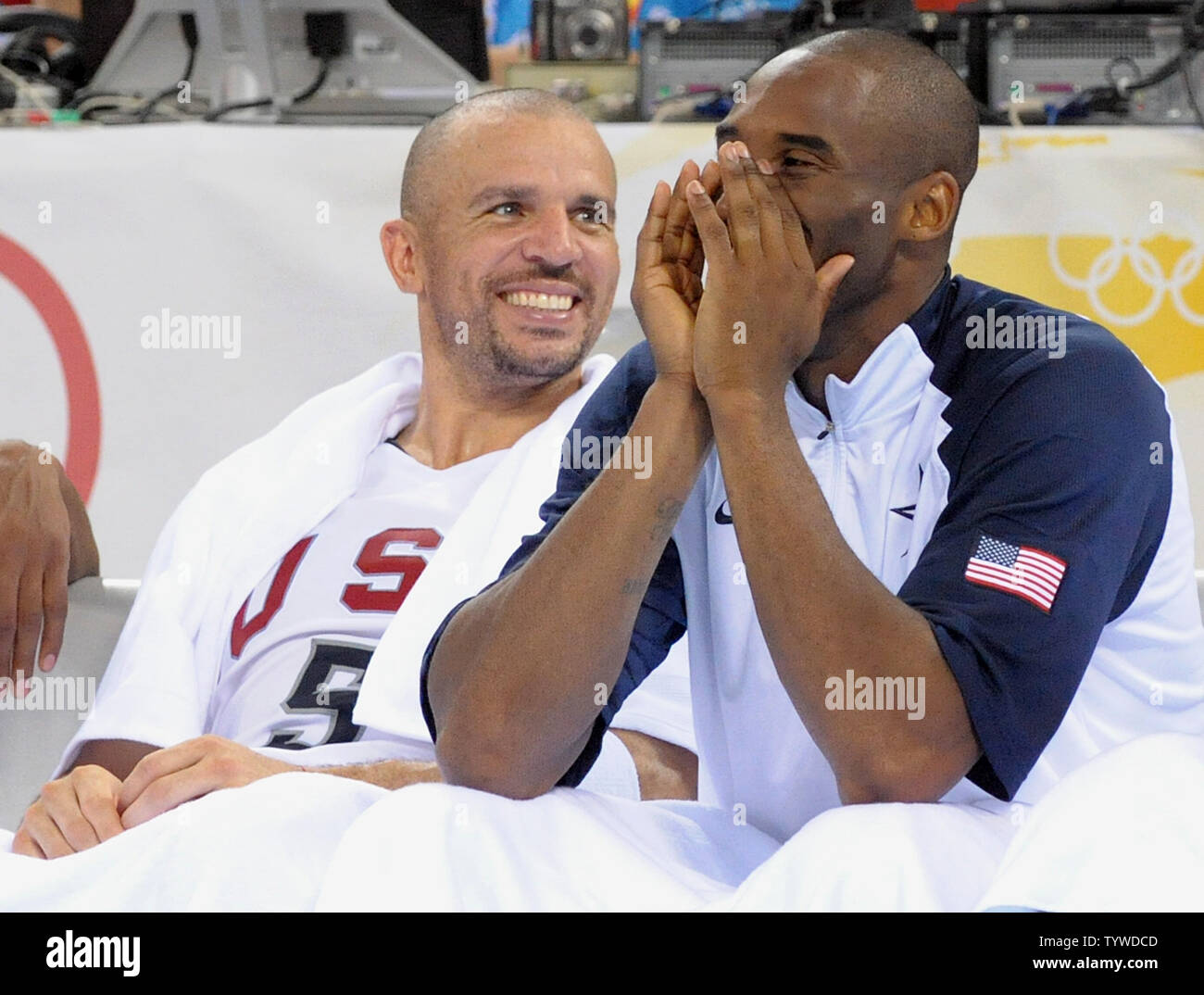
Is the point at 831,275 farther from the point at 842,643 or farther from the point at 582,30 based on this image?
the point at 582,30

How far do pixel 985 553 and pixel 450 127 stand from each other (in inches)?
47.8

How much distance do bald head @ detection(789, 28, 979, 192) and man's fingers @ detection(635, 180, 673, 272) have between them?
146mm

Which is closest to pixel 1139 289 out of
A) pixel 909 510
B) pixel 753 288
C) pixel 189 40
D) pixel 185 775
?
pixel 909 510

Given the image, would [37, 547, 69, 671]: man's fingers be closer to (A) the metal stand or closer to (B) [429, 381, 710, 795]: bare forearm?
(B) [429, 381, 710, 795]: bare forearm

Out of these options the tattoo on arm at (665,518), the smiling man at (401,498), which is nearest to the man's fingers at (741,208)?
the tattoo on arm at (665,518)

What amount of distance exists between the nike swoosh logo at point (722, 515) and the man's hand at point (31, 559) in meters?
0.83

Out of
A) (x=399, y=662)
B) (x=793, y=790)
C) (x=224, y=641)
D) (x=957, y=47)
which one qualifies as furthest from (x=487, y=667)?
(x=957, y=47)

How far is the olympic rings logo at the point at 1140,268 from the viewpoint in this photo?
2.26 m

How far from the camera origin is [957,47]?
2.43 meters

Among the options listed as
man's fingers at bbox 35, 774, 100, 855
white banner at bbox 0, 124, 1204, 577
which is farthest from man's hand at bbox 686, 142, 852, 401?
white banner at bbox 0, 124, 1204, 577

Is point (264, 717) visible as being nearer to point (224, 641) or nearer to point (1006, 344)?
point (224, 641)

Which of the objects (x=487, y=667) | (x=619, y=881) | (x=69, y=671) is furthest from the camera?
(x=69, y=671)

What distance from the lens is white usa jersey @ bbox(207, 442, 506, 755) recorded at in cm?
179

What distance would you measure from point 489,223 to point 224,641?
0.64 metres
